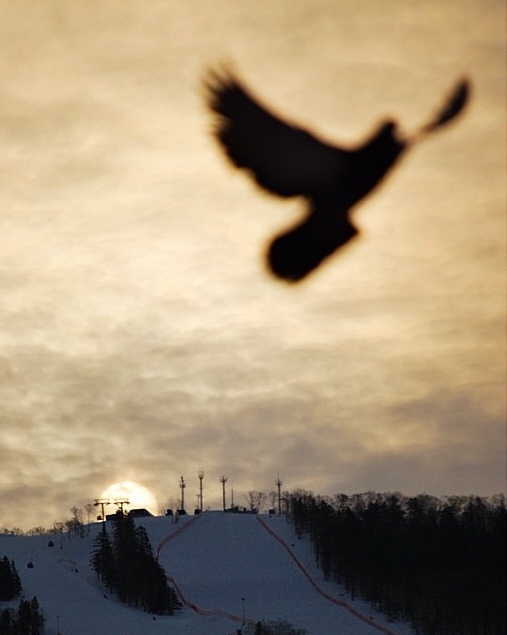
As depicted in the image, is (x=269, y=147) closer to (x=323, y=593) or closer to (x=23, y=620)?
(x=23, y=620)

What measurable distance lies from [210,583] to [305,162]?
57.0 m

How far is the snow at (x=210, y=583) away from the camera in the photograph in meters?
50.5

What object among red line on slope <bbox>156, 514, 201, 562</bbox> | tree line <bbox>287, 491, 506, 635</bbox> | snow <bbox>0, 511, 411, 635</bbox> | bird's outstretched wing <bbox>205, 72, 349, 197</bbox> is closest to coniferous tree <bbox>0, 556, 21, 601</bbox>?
snow <bbox>0, 511, 411, 635</bbox>

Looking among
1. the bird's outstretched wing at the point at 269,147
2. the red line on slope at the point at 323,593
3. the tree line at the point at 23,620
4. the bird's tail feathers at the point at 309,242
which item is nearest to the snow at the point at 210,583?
the red line on slope at the point at 323,593

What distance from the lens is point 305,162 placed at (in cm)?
1438

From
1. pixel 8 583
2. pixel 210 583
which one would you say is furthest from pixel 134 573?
pixel 210 583

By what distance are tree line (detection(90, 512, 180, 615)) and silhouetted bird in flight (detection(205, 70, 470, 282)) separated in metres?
43.4

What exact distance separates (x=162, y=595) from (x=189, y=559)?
18.1m

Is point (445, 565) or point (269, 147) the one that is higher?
point (269, 147)

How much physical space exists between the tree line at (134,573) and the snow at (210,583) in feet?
2.66

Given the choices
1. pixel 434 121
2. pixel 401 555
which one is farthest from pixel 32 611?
pixel 434 121

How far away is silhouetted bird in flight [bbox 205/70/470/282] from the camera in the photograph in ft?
45.3

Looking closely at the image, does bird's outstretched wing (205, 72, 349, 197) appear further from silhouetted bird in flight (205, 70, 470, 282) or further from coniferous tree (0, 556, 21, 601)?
coniferous tree (0, 556, 21, 601)

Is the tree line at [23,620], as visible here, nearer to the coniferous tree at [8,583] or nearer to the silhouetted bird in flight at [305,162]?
the coniferous tree at [8,583]
